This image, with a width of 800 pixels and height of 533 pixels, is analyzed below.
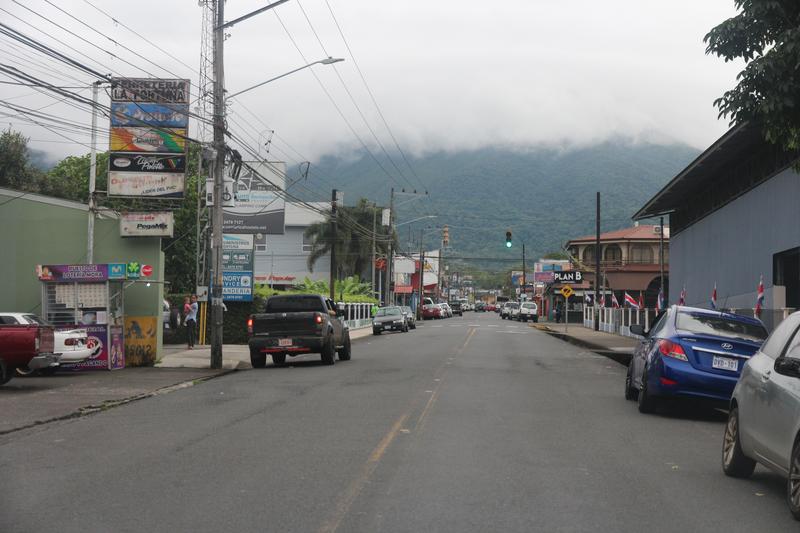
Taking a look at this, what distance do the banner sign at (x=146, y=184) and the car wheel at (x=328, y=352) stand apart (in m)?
6.46

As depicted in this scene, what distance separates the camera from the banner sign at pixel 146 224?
78.7 feet

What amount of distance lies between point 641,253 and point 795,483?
7594cm

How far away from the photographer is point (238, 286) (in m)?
34.0

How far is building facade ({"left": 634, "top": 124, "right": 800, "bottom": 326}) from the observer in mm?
24344

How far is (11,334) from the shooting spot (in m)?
17.4

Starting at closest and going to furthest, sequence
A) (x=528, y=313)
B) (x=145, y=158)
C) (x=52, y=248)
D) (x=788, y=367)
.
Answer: (x=788, y=367) → (x=52, y=248) → (x=145, y=158) → (x=528, y=313)

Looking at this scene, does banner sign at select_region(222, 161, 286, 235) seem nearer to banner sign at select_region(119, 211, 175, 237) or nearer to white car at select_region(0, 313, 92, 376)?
banner sign at select_region(119, 211, 175, 237)

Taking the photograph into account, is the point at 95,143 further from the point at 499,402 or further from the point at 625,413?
the point at 625,413

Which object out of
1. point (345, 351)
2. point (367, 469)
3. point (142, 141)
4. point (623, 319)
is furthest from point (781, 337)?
point (623, 319)

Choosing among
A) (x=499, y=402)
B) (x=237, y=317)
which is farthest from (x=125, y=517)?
(x=237, y=317)

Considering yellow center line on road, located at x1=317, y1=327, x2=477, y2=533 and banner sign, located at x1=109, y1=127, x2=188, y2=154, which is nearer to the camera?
yellow center line on road, located at x1=317, y1=327, x2=477, y2=533

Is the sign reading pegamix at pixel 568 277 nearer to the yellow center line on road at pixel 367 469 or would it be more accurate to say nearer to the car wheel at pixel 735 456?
the yellow center line on road at pixel 367 469

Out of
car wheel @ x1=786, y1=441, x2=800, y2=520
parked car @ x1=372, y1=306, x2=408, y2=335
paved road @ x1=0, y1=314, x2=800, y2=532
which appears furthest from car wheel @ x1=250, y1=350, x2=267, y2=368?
parked car @ x1=372, y1=306, x2=408, y2=335

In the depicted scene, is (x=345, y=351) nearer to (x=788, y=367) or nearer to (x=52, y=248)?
(x=52, y=248)
